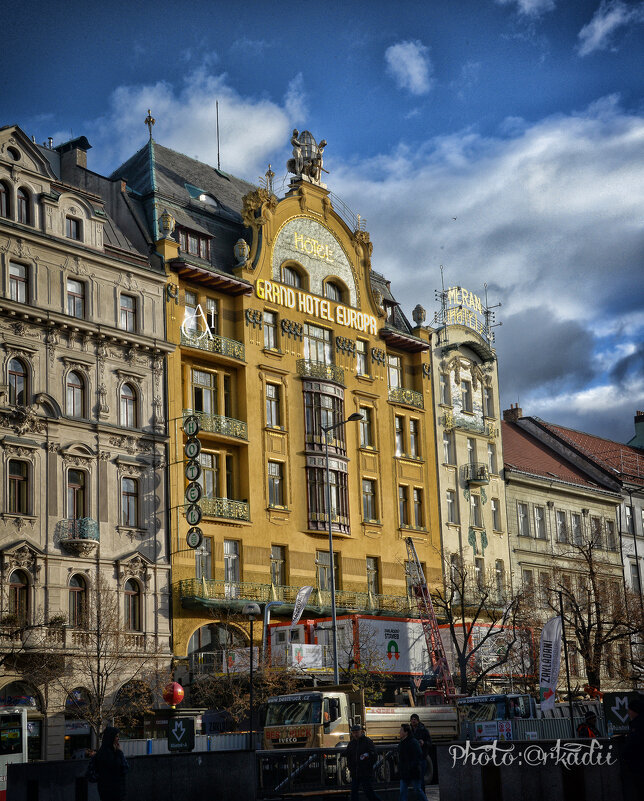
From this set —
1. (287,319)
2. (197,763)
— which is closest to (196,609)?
(287,319)

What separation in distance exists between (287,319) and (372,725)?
2716 centimetres

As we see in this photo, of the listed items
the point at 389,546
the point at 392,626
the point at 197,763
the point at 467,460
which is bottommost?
the point at 197,763

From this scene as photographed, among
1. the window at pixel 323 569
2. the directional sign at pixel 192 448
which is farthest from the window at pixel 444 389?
the directional sign at pixel 192 448

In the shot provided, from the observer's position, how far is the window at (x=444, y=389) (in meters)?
71.9

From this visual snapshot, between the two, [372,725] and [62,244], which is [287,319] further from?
[372,725]

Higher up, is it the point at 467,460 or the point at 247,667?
the point at 467,460

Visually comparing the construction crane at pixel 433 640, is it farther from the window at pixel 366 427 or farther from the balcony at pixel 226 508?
the balcony at pixel 226 508

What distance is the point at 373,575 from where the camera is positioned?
2507 inches

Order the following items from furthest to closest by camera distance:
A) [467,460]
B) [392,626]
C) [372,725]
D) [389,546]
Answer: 1. [467,460]
2. [389,546]
3. [392,626]
4. [372,725]

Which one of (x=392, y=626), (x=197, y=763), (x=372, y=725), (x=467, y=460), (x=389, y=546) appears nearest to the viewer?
(x=197, y=763)

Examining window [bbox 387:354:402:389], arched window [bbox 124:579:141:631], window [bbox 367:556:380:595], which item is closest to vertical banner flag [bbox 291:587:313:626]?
arched window [bbox 124:579:141:631]

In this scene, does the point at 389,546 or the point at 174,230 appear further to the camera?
the point at 389,546

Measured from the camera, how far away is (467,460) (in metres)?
72.0

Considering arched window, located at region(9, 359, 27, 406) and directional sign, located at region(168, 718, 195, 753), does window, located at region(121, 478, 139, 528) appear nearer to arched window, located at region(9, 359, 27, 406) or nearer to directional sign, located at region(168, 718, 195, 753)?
arched window, located at region(9, 359, 27, 406)
